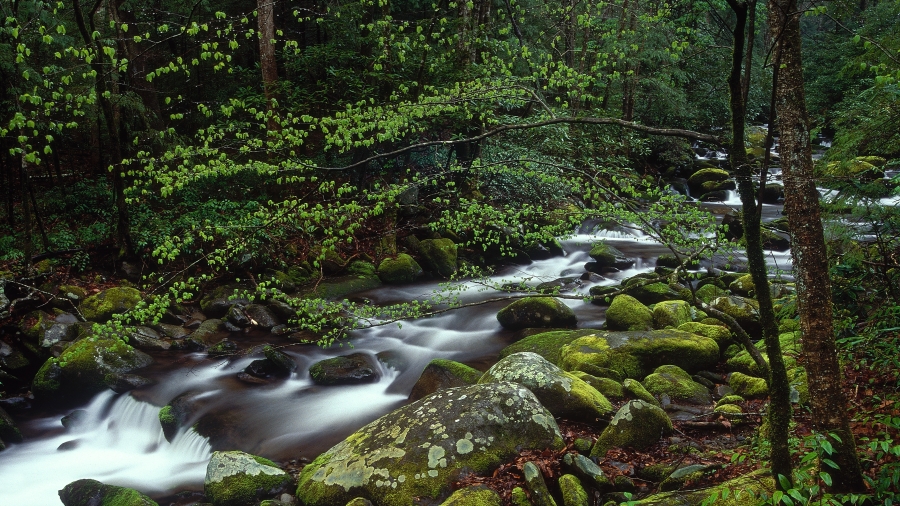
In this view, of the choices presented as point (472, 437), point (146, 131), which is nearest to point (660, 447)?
point (472, 437)

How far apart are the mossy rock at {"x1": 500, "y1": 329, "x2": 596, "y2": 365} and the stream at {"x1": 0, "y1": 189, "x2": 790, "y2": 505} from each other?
614mm

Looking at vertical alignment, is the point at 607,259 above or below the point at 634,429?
below

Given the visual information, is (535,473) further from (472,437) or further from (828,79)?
(828,79)

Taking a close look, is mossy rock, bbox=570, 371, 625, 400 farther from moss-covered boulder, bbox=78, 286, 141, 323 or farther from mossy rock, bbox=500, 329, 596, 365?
moss-covered boulder, bbox=78, 286, 141, 323

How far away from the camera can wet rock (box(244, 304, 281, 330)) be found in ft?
37.3

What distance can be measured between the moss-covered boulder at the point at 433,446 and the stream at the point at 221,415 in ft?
6.53

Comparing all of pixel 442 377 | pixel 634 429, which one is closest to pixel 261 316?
pixel 442 377

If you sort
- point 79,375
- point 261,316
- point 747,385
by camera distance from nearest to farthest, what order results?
point 747,385 < point 79,375 < point 261,316

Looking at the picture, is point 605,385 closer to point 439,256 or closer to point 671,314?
point 671,314

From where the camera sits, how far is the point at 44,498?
716 centimetres

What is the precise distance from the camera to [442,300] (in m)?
6.18

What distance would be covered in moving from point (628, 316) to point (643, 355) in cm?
194

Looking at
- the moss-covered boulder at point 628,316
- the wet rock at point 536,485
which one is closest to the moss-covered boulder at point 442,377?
the wet rock at point 536,485

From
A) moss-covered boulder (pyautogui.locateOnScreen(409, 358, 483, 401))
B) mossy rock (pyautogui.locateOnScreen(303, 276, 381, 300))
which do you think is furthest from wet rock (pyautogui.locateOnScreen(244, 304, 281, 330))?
moss-covered boulder (pyautogui.locateOnScreen(409, 358, 483, 401))
